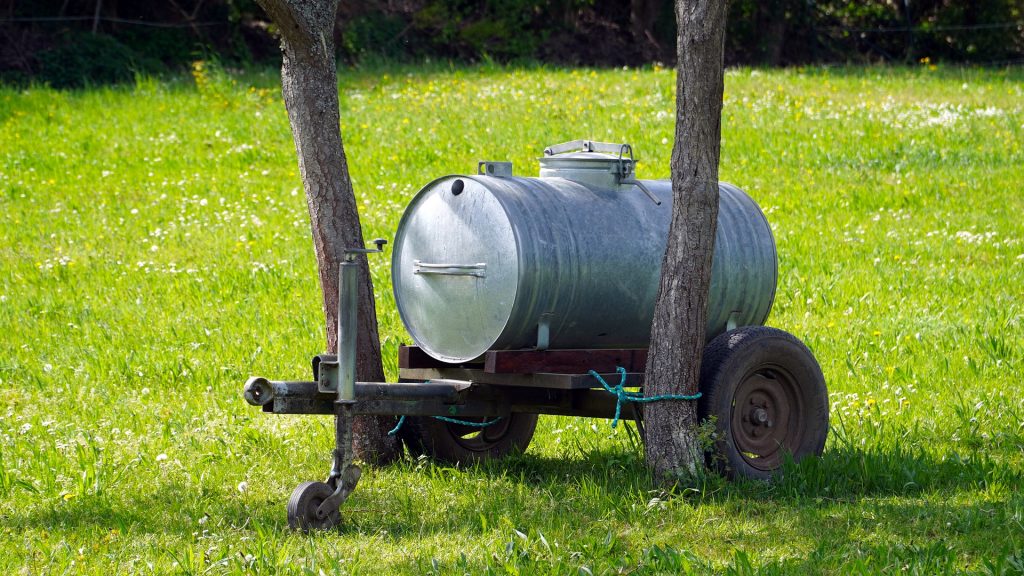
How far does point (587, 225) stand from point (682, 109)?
0.67 meters

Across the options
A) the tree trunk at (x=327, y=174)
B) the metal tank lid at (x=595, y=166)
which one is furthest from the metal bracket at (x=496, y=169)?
the tree trunk at (x=327, y=174)

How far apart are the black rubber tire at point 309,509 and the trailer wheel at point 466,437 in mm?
1131

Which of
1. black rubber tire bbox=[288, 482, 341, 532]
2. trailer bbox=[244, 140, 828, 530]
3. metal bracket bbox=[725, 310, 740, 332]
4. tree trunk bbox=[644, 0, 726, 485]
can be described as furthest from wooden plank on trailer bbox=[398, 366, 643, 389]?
black rubber tire bbox=[288, 482, 341, 532]

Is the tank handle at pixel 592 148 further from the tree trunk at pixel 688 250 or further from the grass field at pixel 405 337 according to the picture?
the grass field at pixel 405 337

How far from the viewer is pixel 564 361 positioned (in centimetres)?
540

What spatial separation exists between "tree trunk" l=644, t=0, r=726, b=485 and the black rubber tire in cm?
144

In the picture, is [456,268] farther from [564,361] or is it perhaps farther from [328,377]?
[328,377]

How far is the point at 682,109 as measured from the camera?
5.27 m

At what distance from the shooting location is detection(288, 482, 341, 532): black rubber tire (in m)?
4.86

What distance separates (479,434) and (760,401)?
4.92 feet

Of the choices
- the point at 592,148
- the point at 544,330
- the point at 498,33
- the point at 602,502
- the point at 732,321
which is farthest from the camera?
the point at 498,33

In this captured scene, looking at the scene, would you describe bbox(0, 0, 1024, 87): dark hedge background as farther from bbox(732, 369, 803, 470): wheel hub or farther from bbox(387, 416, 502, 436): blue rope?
bbox(732, 369, 803, 470): wheel hub

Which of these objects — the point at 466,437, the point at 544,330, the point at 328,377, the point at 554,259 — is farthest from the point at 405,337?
the point at 328,377

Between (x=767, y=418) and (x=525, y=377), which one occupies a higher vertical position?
(x=525, y=377)
